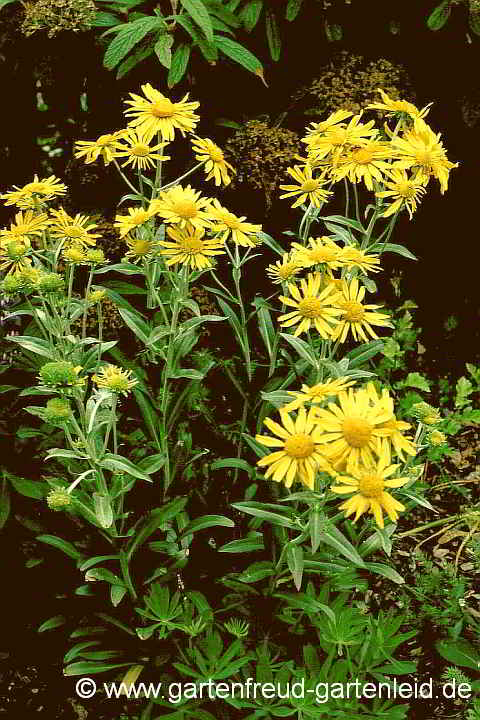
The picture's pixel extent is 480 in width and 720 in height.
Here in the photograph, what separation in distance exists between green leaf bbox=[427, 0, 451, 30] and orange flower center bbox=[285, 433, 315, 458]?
1756mm

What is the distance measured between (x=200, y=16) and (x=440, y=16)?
0.82 m

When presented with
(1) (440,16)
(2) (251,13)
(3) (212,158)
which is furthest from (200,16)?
(1) (440,16)

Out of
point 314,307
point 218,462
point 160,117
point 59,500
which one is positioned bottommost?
point 218,462

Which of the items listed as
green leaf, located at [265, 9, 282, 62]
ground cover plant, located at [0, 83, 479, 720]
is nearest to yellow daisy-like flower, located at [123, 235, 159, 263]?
ground cover plant, located at [0, 83, 479, 720]

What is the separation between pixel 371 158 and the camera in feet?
5.53

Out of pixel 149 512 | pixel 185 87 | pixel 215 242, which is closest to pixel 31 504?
pixel 149 512

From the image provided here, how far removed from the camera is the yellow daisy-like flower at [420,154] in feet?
5.43

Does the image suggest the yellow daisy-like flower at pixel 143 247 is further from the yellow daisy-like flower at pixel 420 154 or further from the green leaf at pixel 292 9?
the green leaf at pixel 292 9

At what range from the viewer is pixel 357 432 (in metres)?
1.27

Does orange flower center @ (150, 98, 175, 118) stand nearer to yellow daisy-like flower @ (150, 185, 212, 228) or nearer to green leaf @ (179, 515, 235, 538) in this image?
yellow daisy-like flower @ (150, 185, 212, 228)

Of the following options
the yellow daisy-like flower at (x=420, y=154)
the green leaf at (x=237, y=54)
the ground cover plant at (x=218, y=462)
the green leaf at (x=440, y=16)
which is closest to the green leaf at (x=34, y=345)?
the ground cover plant at (x=218, y=462)

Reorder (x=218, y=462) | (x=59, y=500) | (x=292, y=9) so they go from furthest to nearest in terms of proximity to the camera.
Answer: (x=292, y=9)
(x=218, y=462)
(x=59, y=500)

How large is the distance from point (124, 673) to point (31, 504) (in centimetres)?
47

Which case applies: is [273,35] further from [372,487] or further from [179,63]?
[372,487]
